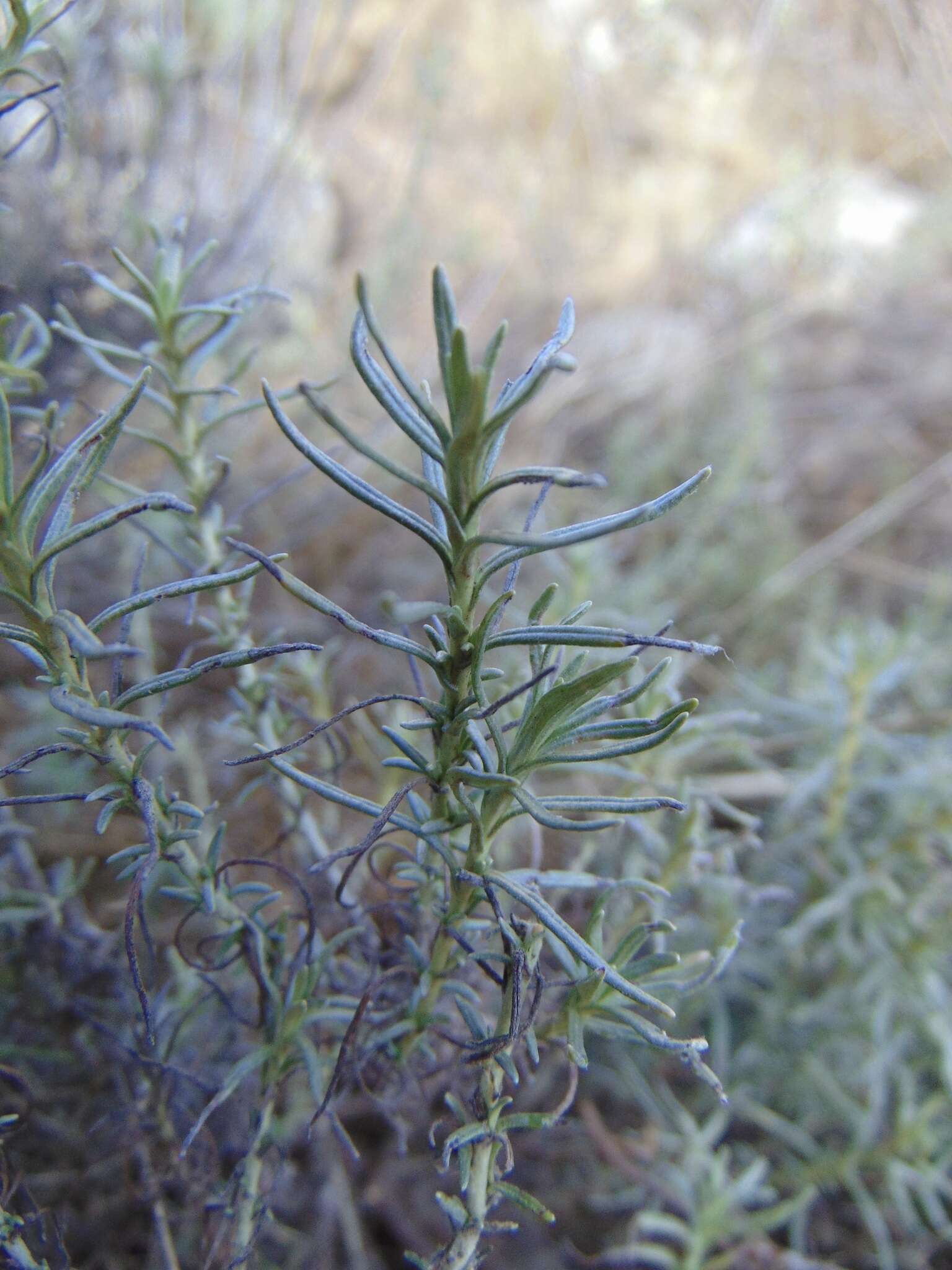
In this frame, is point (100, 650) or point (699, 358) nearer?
point (100, 650)

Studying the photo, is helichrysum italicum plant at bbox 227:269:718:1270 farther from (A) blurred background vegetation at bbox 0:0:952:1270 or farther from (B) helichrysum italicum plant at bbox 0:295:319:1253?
(A) blurred background vegetation at bbox 0:0:952:1270

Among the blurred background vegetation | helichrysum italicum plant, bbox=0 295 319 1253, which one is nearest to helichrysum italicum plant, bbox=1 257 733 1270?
helichrysum italicum plant, bbox=0 295 319 1253

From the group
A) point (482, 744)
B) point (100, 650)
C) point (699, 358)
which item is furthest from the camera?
point (699, 358)

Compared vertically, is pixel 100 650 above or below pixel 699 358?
below

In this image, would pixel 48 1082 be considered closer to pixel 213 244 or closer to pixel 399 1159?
pixel 399 1159

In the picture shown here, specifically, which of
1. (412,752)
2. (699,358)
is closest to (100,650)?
(412,752)

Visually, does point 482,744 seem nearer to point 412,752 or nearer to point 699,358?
point 412,752
